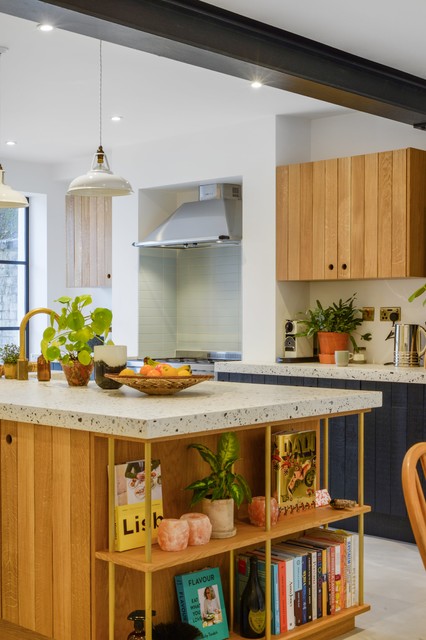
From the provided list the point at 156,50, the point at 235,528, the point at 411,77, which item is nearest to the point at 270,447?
the point at 235,528

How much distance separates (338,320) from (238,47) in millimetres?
2578

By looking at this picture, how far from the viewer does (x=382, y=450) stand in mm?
5016

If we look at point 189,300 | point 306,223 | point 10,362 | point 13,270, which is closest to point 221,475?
point 10,362

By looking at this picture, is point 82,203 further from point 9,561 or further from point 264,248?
point 9,561

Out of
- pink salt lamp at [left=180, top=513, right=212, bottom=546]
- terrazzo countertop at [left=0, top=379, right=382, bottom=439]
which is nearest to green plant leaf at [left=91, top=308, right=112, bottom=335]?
terrazzo countertop at [left=0, top=379, right=382, bottom=439]

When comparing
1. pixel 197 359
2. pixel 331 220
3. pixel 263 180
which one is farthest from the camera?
pixel 197 359

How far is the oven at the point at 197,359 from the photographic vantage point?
6.18m

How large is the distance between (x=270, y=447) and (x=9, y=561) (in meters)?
1.02

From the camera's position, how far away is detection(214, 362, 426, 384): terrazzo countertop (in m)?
4.89

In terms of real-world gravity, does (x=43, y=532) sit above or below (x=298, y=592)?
above

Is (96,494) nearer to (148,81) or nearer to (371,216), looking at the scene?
(148,81)

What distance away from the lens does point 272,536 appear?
3020 millimetres

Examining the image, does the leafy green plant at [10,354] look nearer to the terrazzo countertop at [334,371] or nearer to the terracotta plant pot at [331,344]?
the terrazzo countertop at [334,371]

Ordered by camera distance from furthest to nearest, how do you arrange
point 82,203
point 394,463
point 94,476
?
point 82,203 < point 394,463 < point 94,476
